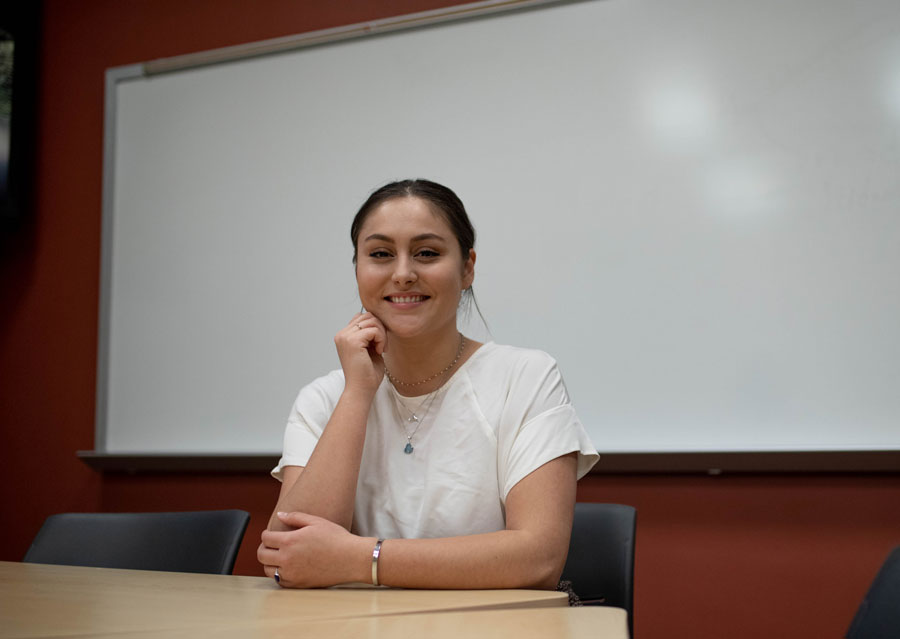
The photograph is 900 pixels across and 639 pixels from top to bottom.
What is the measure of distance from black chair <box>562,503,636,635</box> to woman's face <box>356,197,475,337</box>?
50cm

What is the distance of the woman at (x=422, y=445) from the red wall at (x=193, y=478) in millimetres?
1068

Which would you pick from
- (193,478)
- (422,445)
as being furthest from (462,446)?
(193,478)

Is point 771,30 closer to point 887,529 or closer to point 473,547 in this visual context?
point 887,529

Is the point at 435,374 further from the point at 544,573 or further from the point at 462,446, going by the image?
the point at 544,573

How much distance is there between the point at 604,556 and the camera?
1628 mm

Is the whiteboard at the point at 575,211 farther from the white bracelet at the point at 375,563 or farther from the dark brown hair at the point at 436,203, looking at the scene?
the white bracelet at the point at 375,563

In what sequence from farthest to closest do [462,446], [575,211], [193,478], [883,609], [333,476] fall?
[193,478]
[575,211]
[462,446]
[333,476]
[883,609]

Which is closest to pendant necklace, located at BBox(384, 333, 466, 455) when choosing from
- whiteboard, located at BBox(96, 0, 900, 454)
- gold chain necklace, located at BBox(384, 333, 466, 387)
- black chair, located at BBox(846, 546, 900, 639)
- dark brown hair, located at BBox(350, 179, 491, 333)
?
gold chain necklace, located at BBox(384, 333, 466, 387)

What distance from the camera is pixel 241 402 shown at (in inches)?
115

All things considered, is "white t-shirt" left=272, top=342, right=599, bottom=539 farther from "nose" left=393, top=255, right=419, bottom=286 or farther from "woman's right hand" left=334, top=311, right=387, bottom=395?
"nose" left=393, top=255, right=419, bottom=286

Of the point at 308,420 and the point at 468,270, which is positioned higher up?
the point at 468,270

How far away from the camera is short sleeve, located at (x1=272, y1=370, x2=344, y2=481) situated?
157 centimetres

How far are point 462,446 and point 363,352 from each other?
261 mm

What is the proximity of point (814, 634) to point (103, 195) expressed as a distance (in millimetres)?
2853
